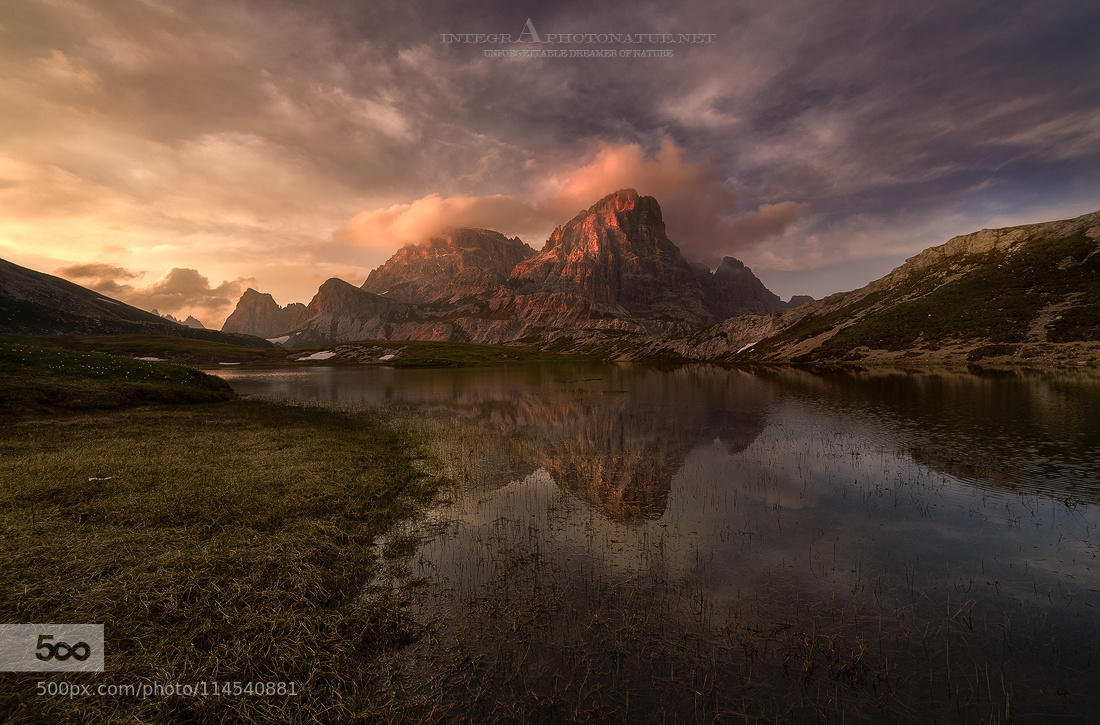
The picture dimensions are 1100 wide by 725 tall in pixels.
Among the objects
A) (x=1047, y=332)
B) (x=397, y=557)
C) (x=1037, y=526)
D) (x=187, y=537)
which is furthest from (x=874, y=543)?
(x=1047, y=332)

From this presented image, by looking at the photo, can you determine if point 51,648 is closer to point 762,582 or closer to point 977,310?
point 762,582

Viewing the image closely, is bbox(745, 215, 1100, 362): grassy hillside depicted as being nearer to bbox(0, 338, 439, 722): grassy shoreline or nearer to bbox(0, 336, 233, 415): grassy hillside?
bbox(0, 338, 439, 722): grassy shoreline

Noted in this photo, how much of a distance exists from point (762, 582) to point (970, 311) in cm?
17228

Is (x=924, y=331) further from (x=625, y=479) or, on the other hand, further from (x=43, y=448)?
(x=43, y=448)

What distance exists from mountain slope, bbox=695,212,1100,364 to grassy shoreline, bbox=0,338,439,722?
142 m

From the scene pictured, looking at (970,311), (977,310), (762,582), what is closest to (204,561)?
(762,582)

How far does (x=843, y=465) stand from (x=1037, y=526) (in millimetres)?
9640

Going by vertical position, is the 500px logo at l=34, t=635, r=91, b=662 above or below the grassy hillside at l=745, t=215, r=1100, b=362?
below

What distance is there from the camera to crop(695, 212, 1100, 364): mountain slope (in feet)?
354

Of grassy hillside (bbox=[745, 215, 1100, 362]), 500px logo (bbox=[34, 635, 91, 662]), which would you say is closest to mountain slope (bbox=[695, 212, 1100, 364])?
grassy hillside (bbox=[745, 215, 1100, 362])

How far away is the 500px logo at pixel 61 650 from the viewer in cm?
850

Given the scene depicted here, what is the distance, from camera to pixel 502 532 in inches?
690

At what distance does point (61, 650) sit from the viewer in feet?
28.5

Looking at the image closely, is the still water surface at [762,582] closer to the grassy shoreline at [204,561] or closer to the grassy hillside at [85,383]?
the grassy shoreline at [204,561]
